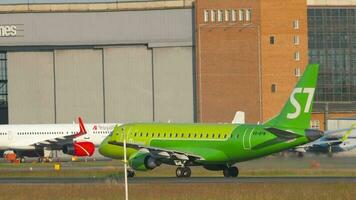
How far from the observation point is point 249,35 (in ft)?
431

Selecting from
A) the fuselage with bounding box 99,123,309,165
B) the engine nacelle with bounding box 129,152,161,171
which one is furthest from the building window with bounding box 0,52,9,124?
the engine nacelle with bounding box 129,152,161,171

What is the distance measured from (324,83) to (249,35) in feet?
40.3

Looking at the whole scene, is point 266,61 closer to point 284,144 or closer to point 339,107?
point 339,107

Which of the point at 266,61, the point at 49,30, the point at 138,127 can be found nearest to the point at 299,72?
the point at 266,61

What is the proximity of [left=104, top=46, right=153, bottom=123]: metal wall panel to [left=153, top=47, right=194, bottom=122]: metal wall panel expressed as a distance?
1.01m

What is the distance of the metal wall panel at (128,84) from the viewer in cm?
13325

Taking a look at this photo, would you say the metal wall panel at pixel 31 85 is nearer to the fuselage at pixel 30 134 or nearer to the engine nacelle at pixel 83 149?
the fuselage at pixel 30 134

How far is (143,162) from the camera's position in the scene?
212ft

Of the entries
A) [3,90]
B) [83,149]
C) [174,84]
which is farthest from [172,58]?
[83,149]

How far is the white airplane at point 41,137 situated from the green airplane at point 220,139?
47168 millimetres

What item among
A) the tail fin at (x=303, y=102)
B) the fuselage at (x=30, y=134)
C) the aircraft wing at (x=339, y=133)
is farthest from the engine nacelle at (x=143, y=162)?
the fuselage at (x=30, y=134)

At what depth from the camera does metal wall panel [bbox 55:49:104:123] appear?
134375 mm

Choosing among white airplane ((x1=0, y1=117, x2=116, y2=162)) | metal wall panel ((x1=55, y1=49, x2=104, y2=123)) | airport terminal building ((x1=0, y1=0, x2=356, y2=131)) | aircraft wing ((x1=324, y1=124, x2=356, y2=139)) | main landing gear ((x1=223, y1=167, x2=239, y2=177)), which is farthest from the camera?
metal wall panel ((x1=55, y1=49, x2=104, y2=123))

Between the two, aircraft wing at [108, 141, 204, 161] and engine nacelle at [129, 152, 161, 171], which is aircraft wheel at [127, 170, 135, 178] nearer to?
engine nacelle at [129, 152, 161, 171]
